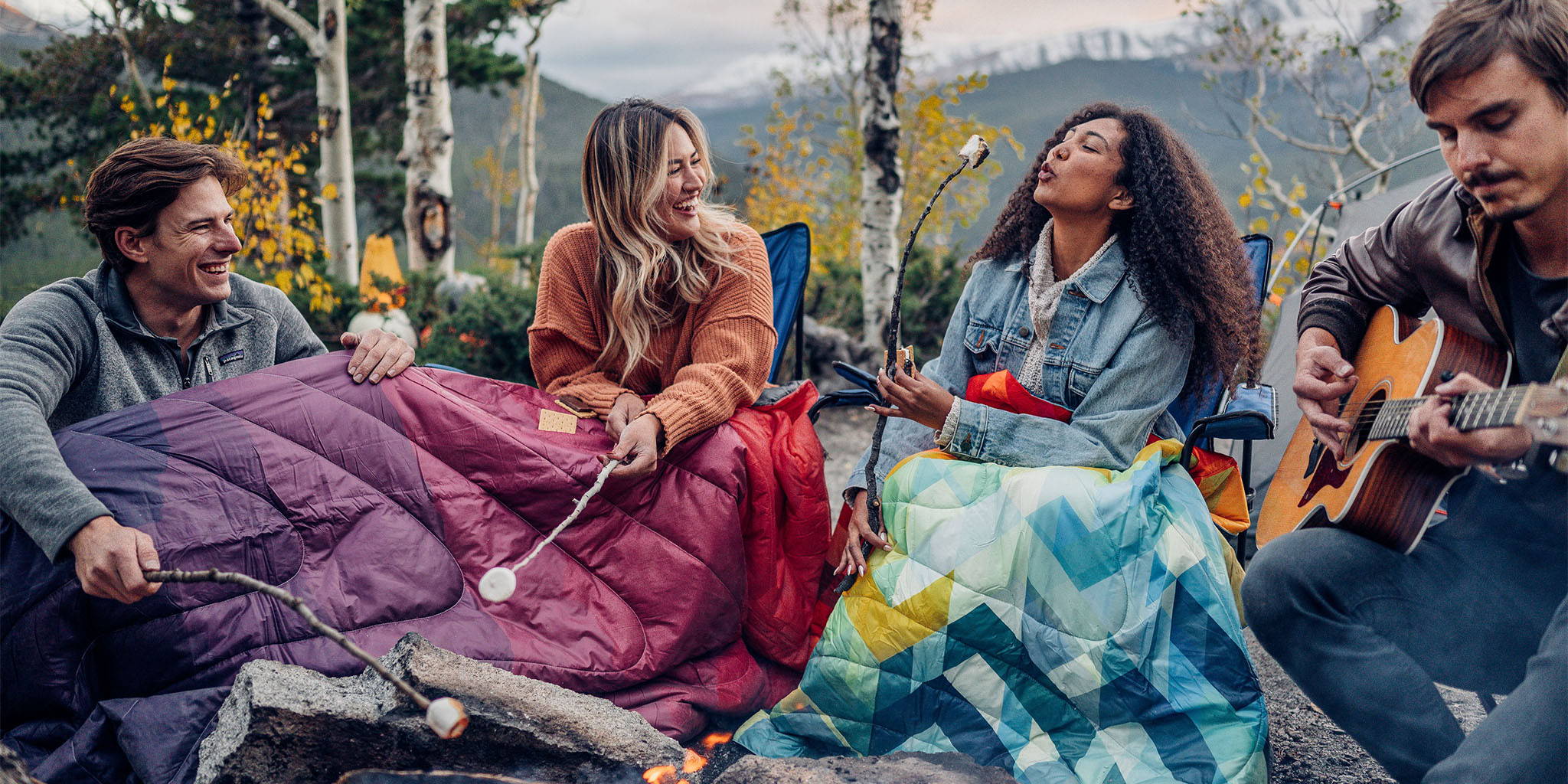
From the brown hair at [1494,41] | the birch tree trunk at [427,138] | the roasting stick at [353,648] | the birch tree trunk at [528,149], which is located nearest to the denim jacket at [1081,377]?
the brown hair at [1494,41]

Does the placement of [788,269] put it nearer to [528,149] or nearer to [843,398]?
[843,398]

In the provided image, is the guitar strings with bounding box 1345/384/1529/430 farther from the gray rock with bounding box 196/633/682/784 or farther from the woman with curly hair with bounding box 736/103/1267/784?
the gray rock with bounding box 196/633/682/784

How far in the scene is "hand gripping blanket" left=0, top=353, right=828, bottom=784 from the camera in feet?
6.17

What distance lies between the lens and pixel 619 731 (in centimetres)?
201

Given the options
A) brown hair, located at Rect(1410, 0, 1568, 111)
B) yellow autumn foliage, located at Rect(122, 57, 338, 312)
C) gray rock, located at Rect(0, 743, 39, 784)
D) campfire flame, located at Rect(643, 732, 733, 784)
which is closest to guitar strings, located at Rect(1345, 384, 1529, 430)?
brown hair, located at Rect(1410, 0, 1568, 111)

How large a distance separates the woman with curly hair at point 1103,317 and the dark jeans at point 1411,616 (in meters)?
0.52

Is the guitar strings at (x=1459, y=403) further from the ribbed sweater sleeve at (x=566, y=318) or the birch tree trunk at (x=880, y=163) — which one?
the birch tree trunk at (x=880, y=163)

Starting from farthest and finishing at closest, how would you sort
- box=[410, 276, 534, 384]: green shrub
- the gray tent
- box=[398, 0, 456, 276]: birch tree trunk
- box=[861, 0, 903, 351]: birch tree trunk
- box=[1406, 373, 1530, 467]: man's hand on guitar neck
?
box=[398, 0, 456, 276]: birch tree trunk
box=[861, 0, 903, 351]: birch tree trunk
box=[410, 276, 534, 384]: green shrub
the gray tent
box=[1406, 373, 1530, 467]: man's hand on guitar neck

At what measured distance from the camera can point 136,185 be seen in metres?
2.22

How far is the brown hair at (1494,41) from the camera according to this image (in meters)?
1.62

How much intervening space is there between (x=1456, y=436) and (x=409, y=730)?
1.95m

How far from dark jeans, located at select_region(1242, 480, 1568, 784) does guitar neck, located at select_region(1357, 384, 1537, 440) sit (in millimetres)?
200

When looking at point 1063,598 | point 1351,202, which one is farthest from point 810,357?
point 1063,598

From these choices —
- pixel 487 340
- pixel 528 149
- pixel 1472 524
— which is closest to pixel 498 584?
pixel 1472 524
